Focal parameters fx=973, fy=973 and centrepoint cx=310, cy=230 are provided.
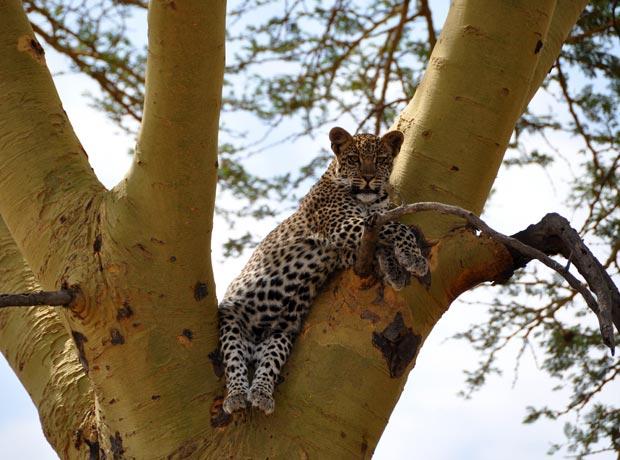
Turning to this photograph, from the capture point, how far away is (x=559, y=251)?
4523 millimetres

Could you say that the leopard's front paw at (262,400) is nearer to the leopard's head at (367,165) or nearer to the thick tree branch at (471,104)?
the thick tree branch at (471,104)

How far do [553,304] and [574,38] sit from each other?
2397 millimetres

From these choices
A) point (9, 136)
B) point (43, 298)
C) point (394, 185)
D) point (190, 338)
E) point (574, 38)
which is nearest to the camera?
point (43, 298)

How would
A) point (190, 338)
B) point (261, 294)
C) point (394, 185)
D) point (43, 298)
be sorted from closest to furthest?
1. point (43, 298)
2. point (190, 338)
3. point (394, 185)
4. point (261, 294)

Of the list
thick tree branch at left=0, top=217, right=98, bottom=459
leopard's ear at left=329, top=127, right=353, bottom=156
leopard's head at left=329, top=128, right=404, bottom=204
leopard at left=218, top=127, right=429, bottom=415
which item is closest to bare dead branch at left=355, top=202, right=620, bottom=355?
leopard at left=218, top=127, right=429, bottom=415

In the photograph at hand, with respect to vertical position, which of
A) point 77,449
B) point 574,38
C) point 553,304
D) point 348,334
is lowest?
point 77,449

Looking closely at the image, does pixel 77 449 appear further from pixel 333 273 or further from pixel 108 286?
pixel 333 273

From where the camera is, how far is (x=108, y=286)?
4.23m

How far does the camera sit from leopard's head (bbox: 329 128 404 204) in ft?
20.4

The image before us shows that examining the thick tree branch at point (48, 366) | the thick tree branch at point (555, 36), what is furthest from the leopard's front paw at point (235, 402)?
the thick tree branch at point (555, 36)

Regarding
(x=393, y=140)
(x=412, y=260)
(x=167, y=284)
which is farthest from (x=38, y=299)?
(x=393, y=140)

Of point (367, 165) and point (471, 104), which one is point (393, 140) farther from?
point (471, 104)

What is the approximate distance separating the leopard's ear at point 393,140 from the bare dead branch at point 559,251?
134cm

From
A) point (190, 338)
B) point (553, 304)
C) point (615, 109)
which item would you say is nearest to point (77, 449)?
point (190, 338)
